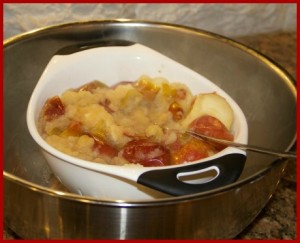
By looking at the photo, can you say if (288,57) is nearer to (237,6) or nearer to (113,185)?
(237,6)

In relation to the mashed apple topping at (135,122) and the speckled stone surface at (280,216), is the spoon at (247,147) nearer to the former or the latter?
the mashed apple topping at (135,122)

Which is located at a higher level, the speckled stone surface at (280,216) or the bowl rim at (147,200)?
the bowl rim at (147,200)

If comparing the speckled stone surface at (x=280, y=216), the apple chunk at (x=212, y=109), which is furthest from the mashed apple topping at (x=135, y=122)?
the speckled stone surface at (x=280, y=216)

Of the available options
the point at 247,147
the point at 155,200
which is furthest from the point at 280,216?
the point at 155,200

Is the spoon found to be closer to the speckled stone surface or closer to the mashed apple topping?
the mashed apple topping

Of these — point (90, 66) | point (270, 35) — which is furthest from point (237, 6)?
point (90, 66)
